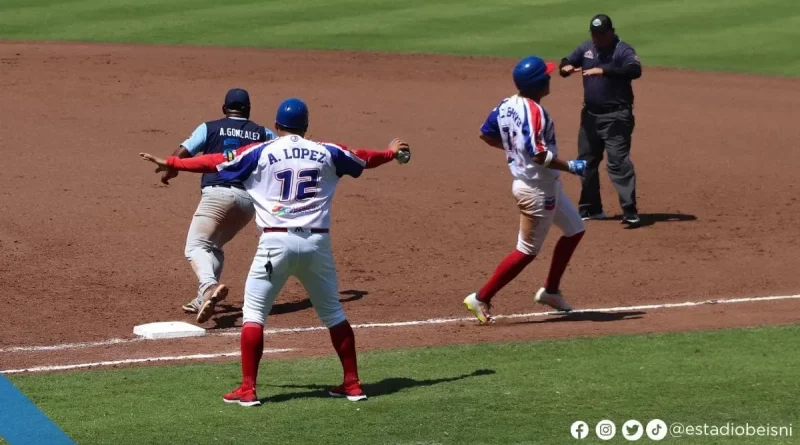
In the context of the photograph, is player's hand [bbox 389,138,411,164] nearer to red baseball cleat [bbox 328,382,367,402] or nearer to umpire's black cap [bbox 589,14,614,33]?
red baseball cleat [bbox 328,382,367,402]

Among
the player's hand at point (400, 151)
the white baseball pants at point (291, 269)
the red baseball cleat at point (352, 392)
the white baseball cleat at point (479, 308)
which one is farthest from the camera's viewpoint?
the white baseball cleat at point (479, 308)

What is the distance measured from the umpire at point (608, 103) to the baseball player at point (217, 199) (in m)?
3.91

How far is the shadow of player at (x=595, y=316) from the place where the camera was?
9.88m

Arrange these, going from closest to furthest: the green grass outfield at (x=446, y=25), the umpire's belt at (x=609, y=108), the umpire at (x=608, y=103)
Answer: the umpire at (x=608, y=103) → the umpire's belt at (x=609, y=108) → the green grass outfield at (x=446, y=25)

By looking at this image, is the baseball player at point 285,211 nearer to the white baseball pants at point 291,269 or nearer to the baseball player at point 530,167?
the white baseball pants at point 291,269

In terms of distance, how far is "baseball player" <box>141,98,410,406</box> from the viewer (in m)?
7.22

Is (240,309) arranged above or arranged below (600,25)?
below

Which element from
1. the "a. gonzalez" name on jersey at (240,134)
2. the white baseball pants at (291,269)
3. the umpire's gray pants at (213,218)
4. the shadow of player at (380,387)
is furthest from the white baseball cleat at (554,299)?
the white baseball pants at (291,269)

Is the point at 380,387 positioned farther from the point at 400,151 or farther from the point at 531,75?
the point at 531,75

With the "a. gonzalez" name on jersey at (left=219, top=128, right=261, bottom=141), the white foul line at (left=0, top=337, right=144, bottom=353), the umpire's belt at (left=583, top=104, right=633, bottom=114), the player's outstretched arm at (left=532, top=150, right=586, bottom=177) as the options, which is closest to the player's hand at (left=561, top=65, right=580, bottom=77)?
the umpire's belt at (left=583, top=104, right=633, bottom=114)

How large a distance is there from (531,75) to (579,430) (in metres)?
3.28

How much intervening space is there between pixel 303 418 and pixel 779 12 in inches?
874

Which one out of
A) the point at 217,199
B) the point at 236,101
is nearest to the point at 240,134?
the point at 236,101

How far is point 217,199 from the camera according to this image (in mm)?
10062
